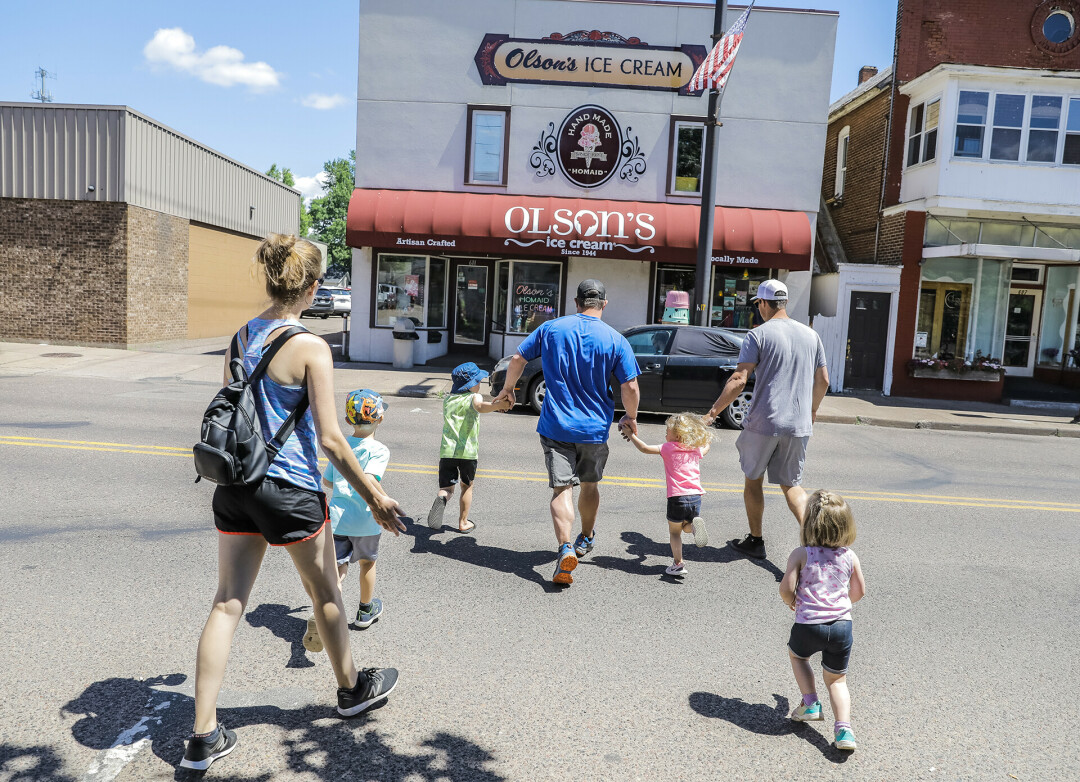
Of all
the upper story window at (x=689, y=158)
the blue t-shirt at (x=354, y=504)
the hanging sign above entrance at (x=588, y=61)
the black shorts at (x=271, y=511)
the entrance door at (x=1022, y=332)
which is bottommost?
the blue t-shirt at (x=354, y=504)

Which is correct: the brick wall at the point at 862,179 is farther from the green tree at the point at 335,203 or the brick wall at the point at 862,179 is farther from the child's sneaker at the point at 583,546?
the green tree at the point at 335,203

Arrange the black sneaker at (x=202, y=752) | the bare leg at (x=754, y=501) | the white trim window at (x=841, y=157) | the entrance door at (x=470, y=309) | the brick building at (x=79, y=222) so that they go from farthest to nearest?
the white trim window at (x=841, y=157) < the entrance door at (x=470, y=309) < the brick building at (x=79, y=222) < the bare leg at (x=754, y=501) < the black sneaker at (x=202, y=752)

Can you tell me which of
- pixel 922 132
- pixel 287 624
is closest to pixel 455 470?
pixel 287 624

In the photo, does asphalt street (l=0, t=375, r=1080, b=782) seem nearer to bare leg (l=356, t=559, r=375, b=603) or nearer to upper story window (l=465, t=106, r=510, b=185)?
bare leg (l=356, t=559, r=375, b=603)

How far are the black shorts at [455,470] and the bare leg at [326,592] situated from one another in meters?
2.79

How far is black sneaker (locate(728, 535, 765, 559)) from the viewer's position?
5.77 meters

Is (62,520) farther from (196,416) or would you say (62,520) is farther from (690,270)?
→ (690,270)

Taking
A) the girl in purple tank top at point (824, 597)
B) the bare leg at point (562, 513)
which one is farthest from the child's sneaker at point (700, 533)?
the girl in purple tank top at point (824, 597)

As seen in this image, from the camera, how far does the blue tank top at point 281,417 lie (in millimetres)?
2902

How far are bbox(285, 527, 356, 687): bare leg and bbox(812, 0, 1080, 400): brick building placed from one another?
15729 mm

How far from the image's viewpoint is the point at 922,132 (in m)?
17.5

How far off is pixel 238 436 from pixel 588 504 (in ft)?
9.75

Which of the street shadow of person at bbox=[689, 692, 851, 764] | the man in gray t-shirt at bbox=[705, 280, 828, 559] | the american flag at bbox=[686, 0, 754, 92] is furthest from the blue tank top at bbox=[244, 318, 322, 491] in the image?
the american flag at bbox=[686, 0, 754, 92]

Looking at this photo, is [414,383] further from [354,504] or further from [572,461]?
[354,504]
